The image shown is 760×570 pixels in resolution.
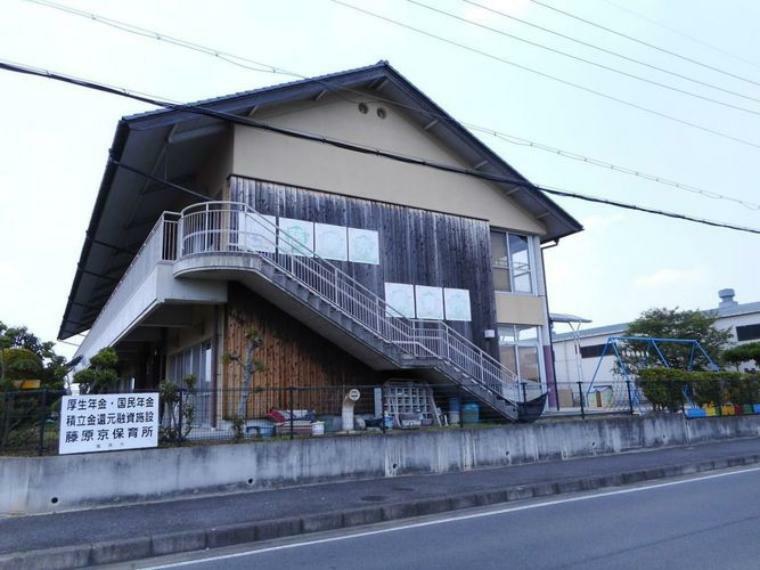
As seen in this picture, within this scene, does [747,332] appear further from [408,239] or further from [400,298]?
[400,298]

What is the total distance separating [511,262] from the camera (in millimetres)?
21219

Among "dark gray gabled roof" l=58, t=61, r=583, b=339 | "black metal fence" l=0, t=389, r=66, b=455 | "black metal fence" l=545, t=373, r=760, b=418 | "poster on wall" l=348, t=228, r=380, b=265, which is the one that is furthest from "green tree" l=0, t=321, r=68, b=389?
"black metal fence" l=545, t=373, r=760, b=418

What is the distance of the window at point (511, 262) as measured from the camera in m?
20.8

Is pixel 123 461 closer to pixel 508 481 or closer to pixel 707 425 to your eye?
pixel 508 481

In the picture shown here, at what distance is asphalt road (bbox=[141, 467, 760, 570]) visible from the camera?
18.4 feet

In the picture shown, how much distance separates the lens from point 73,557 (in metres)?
6.45

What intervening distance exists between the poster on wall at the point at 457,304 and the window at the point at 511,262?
83.5 inches

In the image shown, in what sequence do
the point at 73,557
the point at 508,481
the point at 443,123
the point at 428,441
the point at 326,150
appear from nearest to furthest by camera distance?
the point at 73,557 → the point at 508,481 → the point at 428,441 → the point at 326,150 → the point at 443,123

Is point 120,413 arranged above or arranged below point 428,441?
above

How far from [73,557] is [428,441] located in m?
7.09

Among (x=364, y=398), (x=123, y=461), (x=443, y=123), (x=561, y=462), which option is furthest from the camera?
(x=443, y=123)

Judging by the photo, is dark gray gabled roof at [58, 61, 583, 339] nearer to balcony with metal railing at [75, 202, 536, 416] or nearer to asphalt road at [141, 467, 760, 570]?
balcony with metal railing at [75, 202, 536, 416]

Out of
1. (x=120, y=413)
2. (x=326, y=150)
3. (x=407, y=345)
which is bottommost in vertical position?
(x=120, y=413)

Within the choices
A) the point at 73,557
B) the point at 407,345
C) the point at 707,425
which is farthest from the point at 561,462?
the point at 73,557
